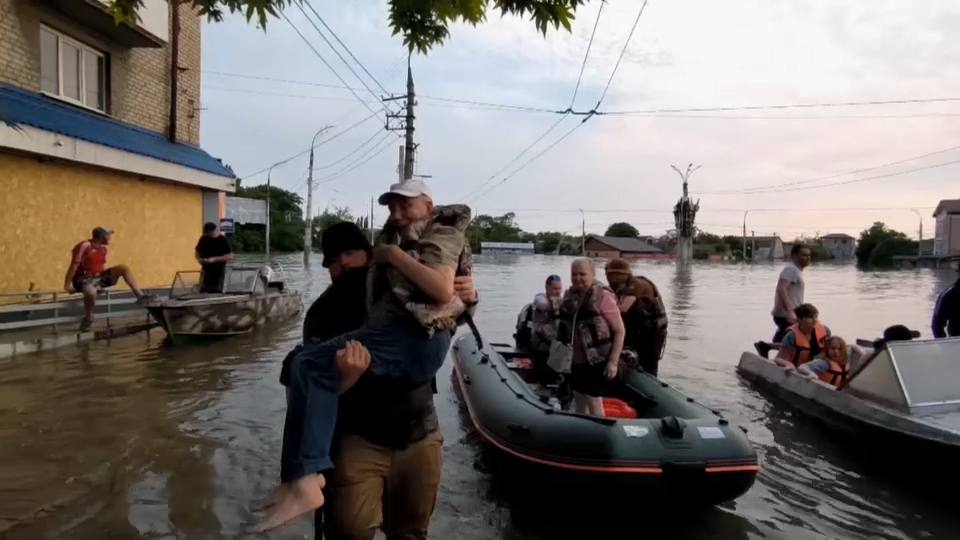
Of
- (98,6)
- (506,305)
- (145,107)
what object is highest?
(98,6)

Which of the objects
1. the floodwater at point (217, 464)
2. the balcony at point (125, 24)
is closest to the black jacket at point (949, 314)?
the floodwater at point (217, 464)

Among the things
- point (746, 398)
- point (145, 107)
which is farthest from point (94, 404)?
point (145, 107)

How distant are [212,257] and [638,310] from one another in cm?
921

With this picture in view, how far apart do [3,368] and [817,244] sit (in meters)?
113

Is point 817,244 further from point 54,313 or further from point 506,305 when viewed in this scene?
point 54,313

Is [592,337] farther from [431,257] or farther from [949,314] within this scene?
[949,314]

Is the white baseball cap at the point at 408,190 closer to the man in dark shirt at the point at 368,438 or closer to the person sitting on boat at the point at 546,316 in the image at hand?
the man in dark shirt at the point at 368,438

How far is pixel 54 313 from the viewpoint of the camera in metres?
12.9

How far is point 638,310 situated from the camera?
8.37 metres

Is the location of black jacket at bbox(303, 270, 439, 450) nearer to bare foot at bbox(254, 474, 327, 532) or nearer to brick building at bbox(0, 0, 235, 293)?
bare foot at bbox(254, 474, 327, 532)

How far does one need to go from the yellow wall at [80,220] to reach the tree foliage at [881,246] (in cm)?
7688

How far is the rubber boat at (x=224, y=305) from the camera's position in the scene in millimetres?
13249

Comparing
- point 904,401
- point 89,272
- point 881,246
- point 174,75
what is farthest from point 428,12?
point 881,246

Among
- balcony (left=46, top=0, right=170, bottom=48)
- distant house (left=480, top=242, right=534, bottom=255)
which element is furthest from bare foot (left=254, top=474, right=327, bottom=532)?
distant house (left=480, top=242, right=534, bottom=255)
